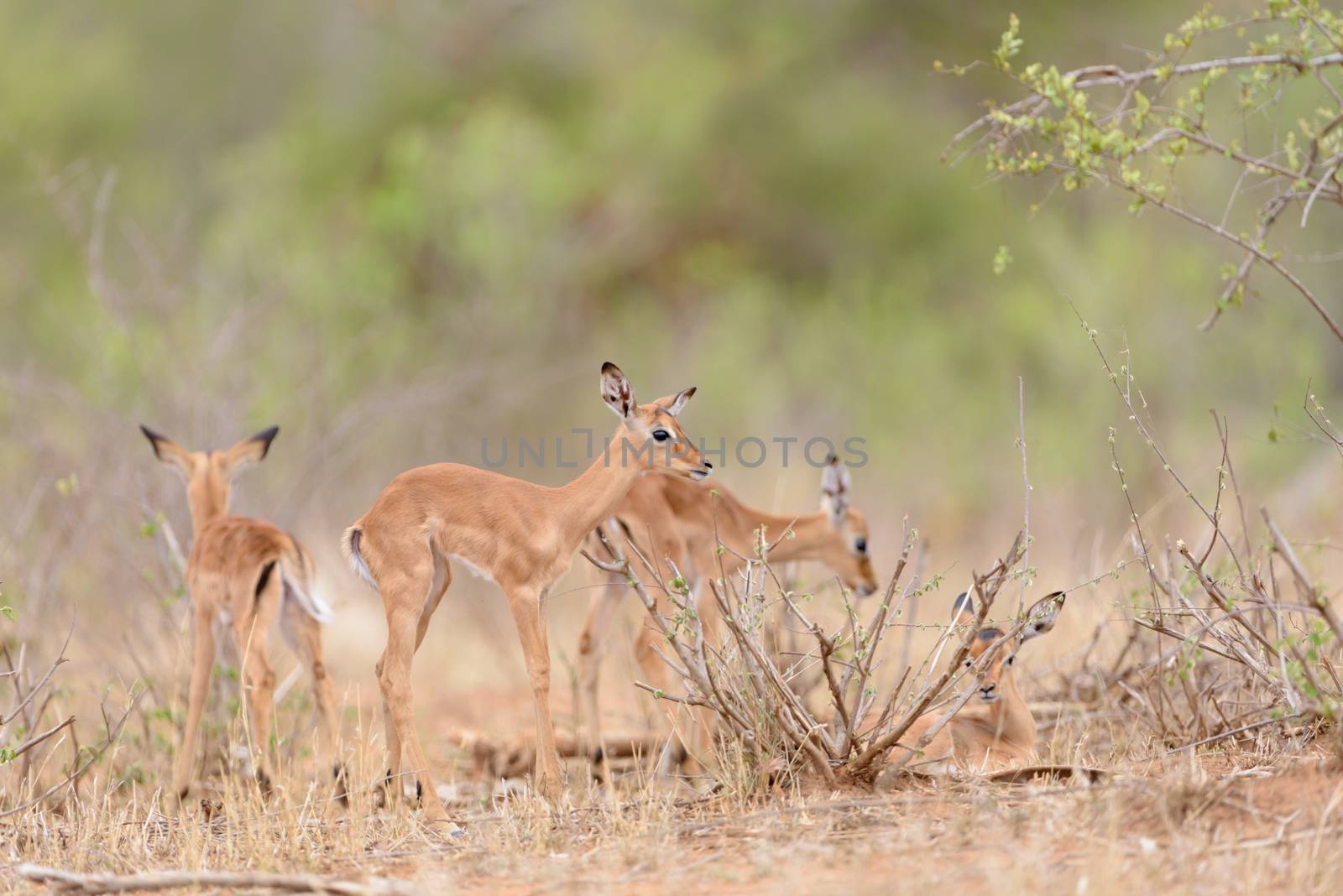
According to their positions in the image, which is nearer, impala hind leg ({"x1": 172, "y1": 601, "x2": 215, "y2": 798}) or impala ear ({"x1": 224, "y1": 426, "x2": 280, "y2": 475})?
impala hind leg ({"x1": 172, "y1": 601, "x2": 215, "y2": 798})

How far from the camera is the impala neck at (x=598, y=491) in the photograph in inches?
268

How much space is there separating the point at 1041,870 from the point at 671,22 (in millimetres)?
22894

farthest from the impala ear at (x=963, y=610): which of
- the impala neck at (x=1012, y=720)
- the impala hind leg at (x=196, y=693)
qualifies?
the impala hind leg at (x=196, y=693)

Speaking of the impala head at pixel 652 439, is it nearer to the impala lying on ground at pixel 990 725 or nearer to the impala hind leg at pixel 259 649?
the impala lying on ground at pixel 990 725

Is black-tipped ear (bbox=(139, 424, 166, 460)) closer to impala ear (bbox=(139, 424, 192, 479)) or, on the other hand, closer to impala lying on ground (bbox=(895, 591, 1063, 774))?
impala ear (bbox=(139, 424, 192, 479))

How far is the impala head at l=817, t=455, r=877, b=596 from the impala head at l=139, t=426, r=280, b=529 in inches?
150

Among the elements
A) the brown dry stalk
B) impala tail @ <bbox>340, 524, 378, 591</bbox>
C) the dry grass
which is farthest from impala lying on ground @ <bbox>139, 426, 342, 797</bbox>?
the brown dry stalk

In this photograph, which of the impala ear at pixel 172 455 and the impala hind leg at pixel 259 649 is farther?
the impala ear at pixel 172 455

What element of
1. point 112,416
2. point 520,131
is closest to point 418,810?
point 112,416

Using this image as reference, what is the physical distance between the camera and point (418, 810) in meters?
6.37

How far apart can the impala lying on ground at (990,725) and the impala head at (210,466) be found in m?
4.07

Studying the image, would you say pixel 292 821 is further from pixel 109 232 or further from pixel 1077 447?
pixel 109 232

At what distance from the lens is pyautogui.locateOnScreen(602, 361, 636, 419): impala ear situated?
6699mm

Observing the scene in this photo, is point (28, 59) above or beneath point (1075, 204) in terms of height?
above
